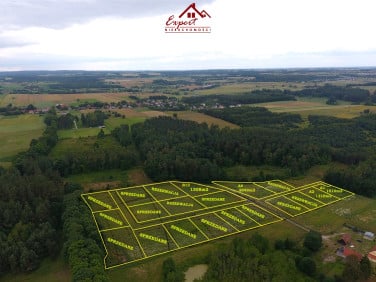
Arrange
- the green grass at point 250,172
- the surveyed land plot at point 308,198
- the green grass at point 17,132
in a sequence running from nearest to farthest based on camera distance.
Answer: the surveyed land plot at point 308,198
the green grass at point 250,172
the green grass at point 17,132

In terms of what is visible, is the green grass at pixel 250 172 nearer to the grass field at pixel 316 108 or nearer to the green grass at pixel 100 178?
the green grass at pixel 100 178

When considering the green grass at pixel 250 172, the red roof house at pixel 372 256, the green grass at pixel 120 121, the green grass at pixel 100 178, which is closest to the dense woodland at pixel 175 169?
the green grass at pixel 250 172

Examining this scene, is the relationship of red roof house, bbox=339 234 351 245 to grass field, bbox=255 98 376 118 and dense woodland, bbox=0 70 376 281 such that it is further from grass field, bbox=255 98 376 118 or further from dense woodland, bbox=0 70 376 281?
grass field, bbox=255 98 376 118

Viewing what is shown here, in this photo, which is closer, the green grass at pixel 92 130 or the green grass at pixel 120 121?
the green grass at pixel 92 130

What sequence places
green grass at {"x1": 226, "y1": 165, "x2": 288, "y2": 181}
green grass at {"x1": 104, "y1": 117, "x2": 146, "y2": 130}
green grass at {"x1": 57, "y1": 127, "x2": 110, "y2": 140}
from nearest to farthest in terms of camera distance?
green grass at {"x1": 226, "y1": 165, "x2": 288, "y2": 181}, green grass at {"x1": 57, "y1": 127, "x2": 110, "y2": 140}, green grass at {"x1": 104, "y1": 117, "x2": 146, "y2": 130}

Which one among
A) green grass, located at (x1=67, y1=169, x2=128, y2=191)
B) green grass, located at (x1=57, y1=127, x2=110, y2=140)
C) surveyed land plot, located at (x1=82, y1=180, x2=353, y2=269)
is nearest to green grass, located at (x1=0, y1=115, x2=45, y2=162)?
green grass, located at (x1=57, y1=127, x2=110, y2=140)

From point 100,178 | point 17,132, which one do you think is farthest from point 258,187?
point 17,132
